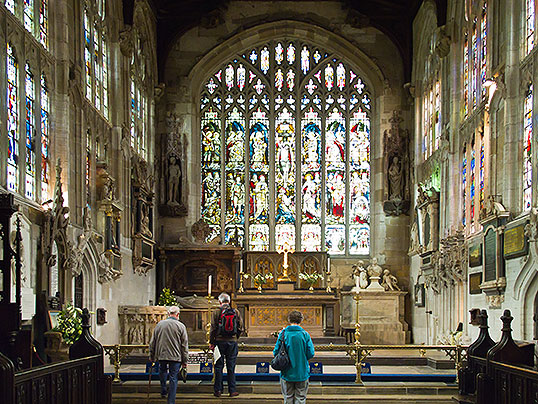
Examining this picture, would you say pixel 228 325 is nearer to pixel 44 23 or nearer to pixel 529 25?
pixel 44 23

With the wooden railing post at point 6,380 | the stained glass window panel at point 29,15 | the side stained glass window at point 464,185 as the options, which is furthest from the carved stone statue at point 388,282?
the wooden railing post at point 6,380

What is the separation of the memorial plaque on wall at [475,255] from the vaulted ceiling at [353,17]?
9.68 m

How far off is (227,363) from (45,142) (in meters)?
6.00

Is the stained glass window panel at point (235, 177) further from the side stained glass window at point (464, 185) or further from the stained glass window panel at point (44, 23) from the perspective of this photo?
the stained glass window panel at point (44, 23)

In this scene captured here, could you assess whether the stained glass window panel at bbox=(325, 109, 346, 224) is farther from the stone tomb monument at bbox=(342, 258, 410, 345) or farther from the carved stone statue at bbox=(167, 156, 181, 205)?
the carved stone statue at bbox=(167, 156, 181, 205)

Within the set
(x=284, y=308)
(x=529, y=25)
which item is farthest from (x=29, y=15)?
(x=284, y=308)

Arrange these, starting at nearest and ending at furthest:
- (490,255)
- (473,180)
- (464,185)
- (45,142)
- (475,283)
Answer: (45,142) < (490,255) < (475,283) < (473,180) < (464,185)

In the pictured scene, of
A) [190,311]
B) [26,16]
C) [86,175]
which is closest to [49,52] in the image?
[26,16]

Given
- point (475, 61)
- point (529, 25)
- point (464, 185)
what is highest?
point (475, 61)

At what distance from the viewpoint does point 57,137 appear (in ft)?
52.9

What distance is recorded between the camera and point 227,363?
1278 cm

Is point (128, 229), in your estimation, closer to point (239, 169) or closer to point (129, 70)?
point (129, 70)

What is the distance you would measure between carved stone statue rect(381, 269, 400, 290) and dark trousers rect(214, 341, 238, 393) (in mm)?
12904

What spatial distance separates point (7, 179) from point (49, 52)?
3.73 meters
